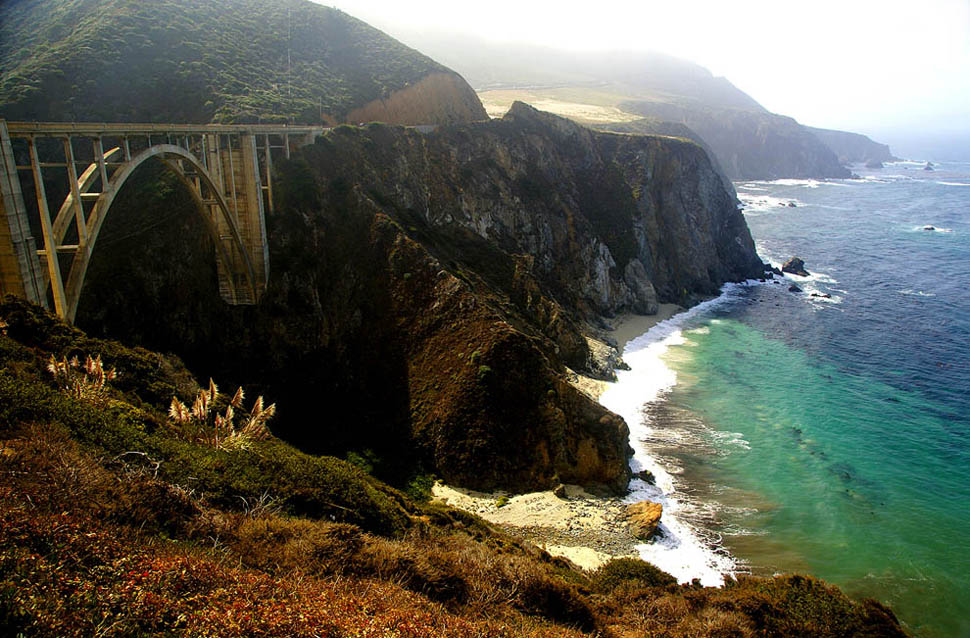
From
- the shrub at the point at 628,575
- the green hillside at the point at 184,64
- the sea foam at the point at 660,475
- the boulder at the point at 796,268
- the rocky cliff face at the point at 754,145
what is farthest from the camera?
the rocky cliff face at the point at 754,145

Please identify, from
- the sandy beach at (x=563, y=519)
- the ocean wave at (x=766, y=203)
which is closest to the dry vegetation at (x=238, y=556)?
the sandy beach at (x=563, y=519)

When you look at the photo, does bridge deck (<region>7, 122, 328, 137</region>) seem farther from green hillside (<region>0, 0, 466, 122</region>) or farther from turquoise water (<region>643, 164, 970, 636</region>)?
turquoise water (<region>643, 164, 970, 636</region>)

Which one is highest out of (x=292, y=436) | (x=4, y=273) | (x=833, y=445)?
(x=4, y=273)

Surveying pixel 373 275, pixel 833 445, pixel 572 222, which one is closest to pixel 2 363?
pixel 373 275

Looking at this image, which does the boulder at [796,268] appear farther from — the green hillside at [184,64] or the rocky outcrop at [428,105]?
the green hillside at [184,64]

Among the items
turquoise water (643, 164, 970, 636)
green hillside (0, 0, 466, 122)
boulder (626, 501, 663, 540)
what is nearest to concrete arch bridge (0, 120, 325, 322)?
green hillside (0, 0, 466, 122)

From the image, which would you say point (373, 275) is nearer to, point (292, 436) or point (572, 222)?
point (292, 436)
